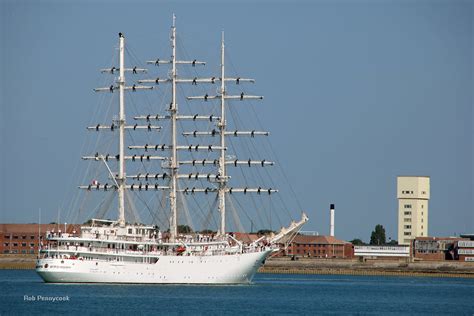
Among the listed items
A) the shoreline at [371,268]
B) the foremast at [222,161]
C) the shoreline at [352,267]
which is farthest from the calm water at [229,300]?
the shoreline at [371,268]

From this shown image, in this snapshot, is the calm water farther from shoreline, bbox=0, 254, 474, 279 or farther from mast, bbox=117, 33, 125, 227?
shoreline, bbox=0, 254, 474, 279

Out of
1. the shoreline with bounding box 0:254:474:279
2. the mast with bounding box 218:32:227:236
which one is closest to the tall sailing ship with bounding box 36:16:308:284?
the mast with bounding box 218:32:227:236

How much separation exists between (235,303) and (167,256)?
66.8 ft

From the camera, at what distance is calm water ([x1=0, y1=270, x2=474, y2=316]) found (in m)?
90.6

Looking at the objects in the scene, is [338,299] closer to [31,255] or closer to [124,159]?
[124,159]

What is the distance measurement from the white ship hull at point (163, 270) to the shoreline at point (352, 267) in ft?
169

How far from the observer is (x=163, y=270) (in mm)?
116438

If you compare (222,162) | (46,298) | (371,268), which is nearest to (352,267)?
(371,268)

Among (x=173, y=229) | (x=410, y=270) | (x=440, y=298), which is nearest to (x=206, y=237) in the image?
(x=173, y=229)

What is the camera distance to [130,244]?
11606 cm

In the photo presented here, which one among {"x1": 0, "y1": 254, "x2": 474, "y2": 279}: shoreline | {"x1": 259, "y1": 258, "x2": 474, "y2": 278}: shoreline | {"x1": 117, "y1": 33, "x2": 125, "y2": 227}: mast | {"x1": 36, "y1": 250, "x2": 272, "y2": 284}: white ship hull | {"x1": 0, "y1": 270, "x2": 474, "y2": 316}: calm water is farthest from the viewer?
{"x1": 259, "y1": 258, "x2": 474, "y2": 278}: shoreline

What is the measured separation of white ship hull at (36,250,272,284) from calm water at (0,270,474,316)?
164cm

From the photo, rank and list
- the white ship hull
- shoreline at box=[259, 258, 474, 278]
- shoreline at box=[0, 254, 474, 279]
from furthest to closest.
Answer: shoreline at box=[259, 258, 474, 278], shoreline at box=[0, 254, 474, 279], the white ship hull

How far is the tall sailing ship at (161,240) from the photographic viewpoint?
4461 inches
